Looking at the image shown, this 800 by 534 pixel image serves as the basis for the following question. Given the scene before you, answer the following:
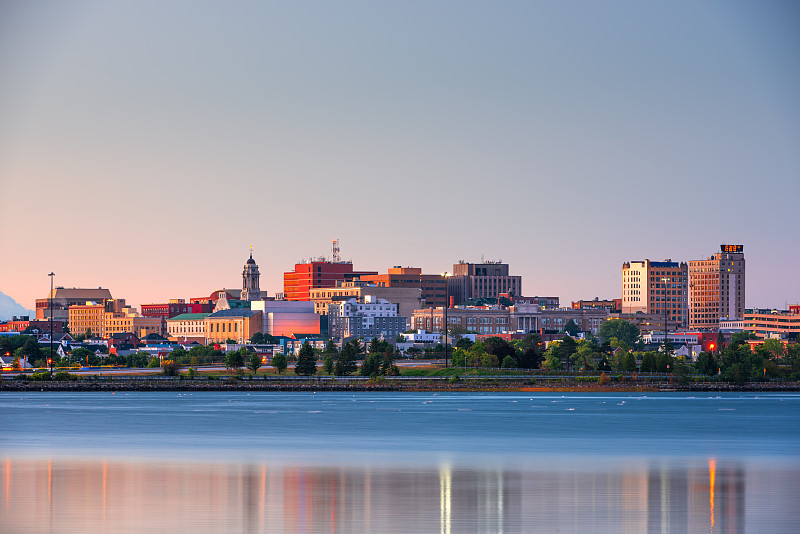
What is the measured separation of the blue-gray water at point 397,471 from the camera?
4169 centimetres

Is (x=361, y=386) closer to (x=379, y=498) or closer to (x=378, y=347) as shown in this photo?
(x=378, y=347)

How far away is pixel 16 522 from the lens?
40406 millimetres

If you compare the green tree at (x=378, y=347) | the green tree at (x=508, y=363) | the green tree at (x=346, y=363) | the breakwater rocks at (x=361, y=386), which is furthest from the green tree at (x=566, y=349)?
the green tree at (x=346, y=363)

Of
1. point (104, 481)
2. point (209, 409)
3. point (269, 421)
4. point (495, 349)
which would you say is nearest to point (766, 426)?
point (269, 421)

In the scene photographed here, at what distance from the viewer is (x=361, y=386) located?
145 metres

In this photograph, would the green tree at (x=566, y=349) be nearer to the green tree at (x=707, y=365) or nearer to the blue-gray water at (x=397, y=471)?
the green tree at (x=707, y=365)

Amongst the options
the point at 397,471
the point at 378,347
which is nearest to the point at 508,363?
the point at 378,347

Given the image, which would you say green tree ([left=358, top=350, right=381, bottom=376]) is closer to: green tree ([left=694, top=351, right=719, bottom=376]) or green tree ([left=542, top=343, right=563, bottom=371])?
green tree ([left=542, top=343, right=563, bottom=371])

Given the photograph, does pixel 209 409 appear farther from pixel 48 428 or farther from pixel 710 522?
pixel 710 522

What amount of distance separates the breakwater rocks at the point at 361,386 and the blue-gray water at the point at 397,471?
35.8m

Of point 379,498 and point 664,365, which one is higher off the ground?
point 664,365

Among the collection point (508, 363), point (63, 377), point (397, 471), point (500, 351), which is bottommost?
point (63, 377)

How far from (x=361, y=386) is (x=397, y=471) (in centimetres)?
8864

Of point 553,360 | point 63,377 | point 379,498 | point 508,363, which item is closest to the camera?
point 379,498
